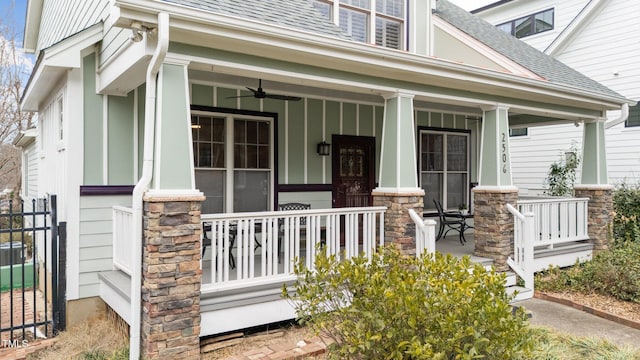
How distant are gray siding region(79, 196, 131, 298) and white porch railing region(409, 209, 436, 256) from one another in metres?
3.86

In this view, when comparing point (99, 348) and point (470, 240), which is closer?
point (99, 348)

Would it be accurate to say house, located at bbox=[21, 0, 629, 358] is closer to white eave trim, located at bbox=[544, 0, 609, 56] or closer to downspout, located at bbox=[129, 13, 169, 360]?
downspout, located at bbox=[129, 13, 169, 360]

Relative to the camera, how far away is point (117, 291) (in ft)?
15.2

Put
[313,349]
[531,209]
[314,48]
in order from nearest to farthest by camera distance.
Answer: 1. [313,349]
2. [314,48]
3. [531,209]

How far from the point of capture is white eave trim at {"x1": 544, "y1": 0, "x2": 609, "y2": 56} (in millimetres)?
11426

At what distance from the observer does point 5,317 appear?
21.2 feet

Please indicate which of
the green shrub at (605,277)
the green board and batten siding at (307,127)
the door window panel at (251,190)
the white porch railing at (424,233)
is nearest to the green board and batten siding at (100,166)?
the green board and batten siding at (307,127)

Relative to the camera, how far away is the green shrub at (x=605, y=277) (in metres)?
6.33

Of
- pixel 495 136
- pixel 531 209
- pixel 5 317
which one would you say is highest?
pixel 495 136

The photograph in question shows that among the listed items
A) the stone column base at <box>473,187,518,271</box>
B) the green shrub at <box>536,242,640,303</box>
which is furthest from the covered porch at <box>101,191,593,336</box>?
the green shrub at <box>536,242,640,303</box>

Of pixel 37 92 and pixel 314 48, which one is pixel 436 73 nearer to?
pixel 314 48

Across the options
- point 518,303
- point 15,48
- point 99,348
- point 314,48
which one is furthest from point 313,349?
point 15,48

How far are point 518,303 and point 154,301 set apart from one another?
510 cm

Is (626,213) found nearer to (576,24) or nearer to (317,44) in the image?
(576,24)
